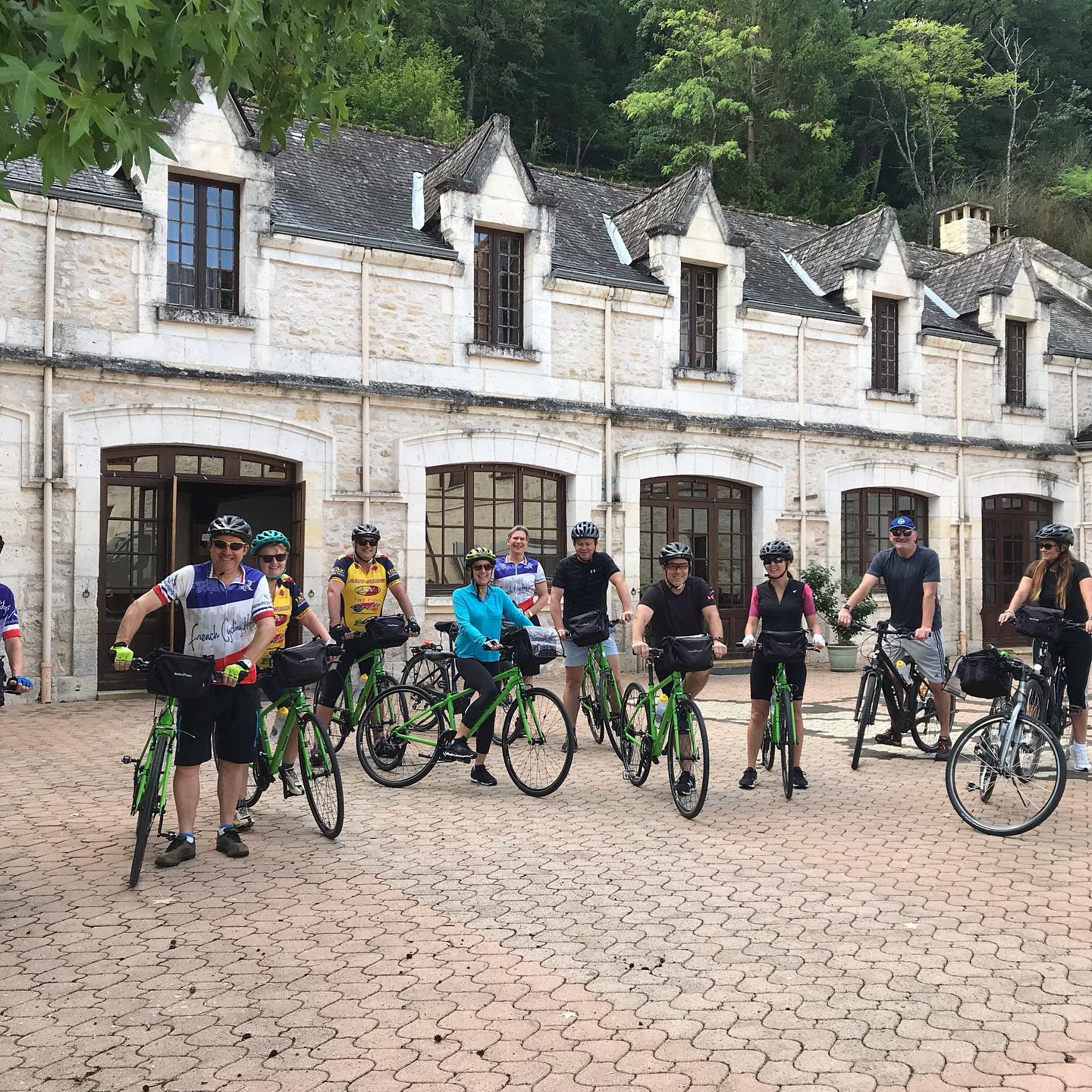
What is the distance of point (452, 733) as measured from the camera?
761cm

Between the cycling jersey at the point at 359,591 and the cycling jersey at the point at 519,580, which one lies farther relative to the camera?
the cycling jersey at the point at 519,580

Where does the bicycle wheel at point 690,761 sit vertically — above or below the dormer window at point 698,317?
below

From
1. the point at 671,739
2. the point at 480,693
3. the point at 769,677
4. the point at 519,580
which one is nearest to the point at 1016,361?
the point at 519,580

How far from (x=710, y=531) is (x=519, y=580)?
7.78 m

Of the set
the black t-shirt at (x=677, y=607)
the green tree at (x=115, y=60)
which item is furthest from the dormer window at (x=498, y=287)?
the green tree at (x=115, y=60)

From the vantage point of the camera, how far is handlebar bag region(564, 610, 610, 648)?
28.4ft

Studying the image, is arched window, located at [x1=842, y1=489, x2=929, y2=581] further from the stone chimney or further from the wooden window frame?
the stone chimney

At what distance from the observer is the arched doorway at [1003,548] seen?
66.2 ft

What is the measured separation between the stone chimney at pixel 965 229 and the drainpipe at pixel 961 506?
22.5 feet

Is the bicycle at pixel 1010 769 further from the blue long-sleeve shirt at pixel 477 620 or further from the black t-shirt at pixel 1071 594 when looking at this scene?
the blue long-sleeve shirt at pixel 477 620

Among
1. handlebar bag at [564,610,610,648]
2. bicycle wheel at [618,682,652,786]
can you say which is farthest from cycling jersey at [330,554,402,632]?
bicycle wheel at [618,682,652,786]

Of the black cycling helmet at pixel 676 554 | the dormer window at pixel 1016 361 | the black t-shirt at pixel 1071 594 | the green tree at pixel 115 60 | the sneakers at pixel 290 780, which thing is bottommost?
the sneakers at pixel 290 780

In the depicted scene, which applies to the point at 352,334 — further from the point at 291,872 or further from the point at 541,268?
the point at 291,872

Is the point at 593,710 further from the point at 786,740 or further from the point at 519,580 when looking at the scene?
the point at 786,740
